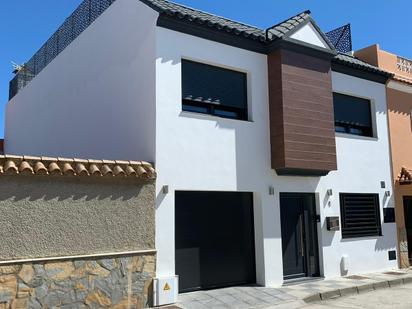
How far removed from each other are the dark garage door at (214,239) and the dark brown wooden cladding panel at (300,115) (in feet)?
4.62

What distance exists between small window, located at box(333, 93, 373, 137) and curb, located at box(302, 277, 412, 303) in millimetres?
4252

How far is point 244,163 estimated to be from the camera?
9.99 metres

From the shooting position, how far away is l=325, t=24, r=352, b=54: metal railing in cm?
1551

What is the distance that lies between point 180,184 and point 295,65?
425 centimetres

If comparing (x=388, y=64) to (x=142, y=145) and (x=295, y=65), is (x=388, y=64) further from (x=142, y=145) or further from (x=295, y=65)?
(x=142, y=145)

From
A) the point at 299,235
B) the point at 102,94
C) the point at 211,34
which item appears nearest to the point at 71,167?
the point at 102,94

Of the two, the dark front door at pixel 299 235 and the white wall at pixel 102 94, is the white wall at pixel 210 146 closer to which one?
the white wall at pixel 102 94

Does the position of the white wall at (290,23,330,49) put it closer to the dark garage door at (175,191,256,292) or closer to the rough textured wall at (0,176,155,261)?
the dark garage door at (175,191,256,292)

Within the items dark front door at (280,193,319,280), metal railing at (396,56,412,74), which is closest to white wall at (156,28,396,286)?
dark front door at (280,193,319,280)

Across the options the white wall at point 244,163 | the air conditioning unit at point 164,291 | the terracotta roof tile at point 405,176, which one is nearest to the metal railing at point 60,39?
the white wall at point 244,163

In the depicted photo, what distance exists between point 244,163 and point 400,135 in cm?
655

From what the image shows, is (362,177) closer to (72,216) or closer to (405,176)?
(405,176)

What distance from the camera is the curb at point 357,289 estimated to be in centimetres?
913

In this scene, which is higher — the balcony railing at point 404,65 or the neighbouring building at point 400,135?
the balcony railing at point 404,65
